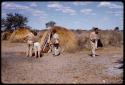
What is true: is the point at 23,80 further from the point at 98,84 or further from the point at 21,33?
the point at 21,33

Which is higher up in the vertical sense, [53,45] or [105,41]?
[53,45]

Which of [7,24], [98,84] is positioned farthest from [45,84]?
[7,24]

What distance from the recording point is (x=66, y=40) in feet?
56.7

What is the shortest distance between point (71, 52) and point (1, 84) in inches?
341

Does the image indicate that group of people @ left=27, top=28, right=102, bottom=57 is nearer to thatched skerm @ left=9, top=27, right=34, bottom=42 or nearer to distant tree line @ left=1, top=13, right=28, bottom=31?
thatched skerm @ left=9, top=27, right=34, bottom=42

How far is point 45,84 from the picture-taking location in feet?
26.1

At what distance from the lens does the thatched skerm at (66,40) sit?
16.7 m

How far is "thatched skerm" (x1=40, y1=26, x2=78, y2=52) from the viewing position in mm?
16714

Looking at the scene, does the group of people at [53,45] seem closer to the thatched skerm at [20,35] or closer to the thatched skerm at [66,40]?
the thatched skerm at [66,40]

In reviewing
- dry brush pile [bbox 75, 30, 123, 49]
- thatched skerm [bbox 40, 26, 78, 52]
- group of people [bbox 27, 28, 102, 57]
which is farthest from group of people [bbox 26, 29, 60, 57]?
dry brush pile [bbox 75, 30, 123, 49]

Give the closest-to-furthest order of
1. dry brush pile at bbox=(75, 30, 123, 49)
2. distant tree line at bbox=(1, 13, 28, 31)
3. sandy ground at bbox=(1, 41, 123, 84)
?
sandy ground at bbox=(1, 41, 123, 84)
dry brush pile at bbox=(75, 30, 123, 49)
distant tree line at bbox=(1, 13, 28, 31)

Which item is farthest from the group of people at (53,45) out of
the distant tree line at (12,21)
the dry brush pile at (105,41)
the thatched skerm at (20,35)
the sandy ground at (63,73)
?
the distant tree line at (12,21)

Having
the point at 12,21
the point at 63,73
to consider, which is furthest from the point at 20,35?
the point at 63,73

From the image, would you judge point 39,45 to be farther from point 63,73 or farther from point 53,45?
point 63,73
